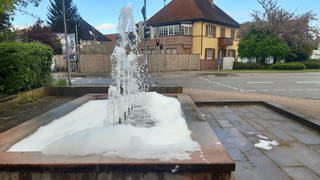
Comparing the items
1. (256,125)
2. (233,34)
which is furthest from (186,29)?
(256,125)

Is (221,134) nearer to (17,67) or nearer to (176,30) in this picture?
(17,67)

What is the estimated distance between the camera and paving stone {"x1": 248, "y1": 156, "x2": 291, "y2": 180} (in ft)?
12.9

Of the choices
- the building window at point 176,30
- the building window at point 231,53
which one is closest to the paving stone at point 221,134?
the building window at point 176,30

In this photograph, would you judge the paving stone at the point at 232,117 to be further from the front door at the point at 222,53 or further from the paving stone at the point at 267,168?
the front door at the point at 222,53

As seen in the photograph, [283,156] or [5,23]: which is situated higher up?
[5,23]

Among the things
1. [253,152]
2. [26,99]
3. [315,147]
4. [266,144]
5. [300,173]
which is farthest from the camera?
[26,99]

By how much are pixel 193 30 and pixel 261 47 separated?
8535 mm

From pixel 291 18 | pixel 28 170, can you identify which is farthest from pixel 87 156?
pixel 291 18

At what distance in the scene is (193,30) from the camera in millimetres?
40281

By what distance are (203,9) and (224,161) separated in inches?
1622

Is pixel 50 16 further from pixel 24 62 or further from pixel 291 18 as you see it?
pixel 24 62

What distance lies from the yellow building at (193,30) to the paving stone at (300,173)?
3416cm

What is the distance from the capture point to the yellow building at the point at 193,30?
39812mm

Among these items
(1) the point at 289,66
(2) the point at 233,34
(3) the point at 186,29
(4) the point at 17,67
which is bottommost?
(1) the point at 289,66
